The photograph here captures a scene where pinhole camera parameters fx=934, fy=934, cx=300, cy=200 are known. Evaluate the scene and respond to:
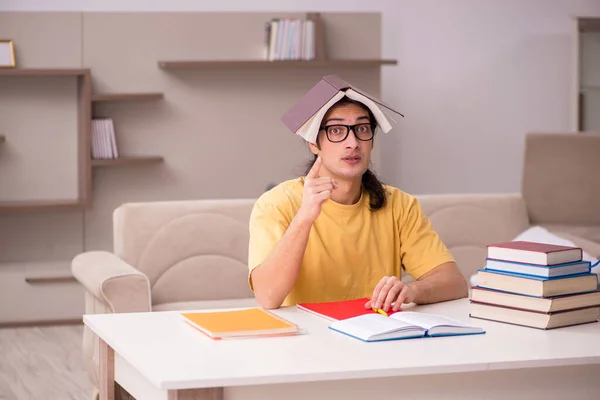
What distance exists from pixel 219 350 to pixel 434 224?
228 centimetres

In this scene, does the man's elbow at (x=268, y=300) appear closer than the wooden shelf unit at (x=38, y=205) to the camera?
Yes

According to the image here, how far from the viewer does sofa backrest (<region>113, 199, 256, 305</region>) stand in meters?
3.73

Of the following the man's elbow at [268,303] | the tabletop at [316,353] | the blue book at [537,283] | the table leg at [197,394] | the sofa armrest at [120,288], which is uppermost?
the blue book at [537,283]

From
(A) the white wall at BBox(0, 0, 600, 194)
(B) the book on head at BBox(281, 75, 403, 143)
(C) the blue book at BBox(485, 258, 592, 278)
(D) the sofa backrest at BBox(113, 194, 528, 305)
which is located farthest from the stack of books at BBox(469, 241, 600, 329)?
(A) the white wall at BBox(0, 0, 600, 194)

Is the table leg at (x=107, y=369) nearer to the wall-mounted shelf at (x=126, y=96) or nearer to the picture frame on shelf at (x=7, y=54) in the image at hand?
the wall-mounted shelf at (x=126, y=96)

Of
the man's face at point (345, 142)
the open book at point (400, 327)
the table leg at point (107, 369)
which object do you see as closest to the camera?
the open book at point (400, 327)

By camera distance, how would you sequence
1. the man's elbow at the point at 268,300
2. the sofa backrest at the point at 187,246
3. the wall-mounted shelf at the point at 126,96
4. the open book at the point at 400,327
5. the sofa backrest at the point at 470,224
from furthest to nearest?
the wall-mounted shelf at the point at 126,96 → the sofa backrest at the point at 470,224 → the sofa backrest at the point at 187,246 → the man's elbow at the point at 268,300 → the open book at the point at 400,327

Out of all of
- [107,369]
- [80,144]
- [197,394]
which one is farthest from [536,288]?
[80,144]

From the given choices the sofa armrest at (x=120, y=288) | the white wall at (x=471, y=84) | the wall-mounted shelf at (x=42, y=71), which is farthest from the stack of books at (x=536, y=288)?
the white wall at (x=471, y=84)

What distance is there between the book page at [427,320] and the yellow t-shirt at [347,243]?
1.48 ft

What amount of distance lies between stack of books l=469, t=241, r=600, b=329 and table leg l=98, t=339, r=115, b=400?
2.77 ft

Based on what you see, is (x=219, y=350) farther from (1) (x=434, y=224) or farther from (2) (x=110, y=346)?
(1) (x=434, y=224)

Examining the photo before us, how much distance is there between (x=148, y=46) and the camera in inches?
229

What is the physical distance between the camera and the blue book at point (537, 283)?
2.09 m
